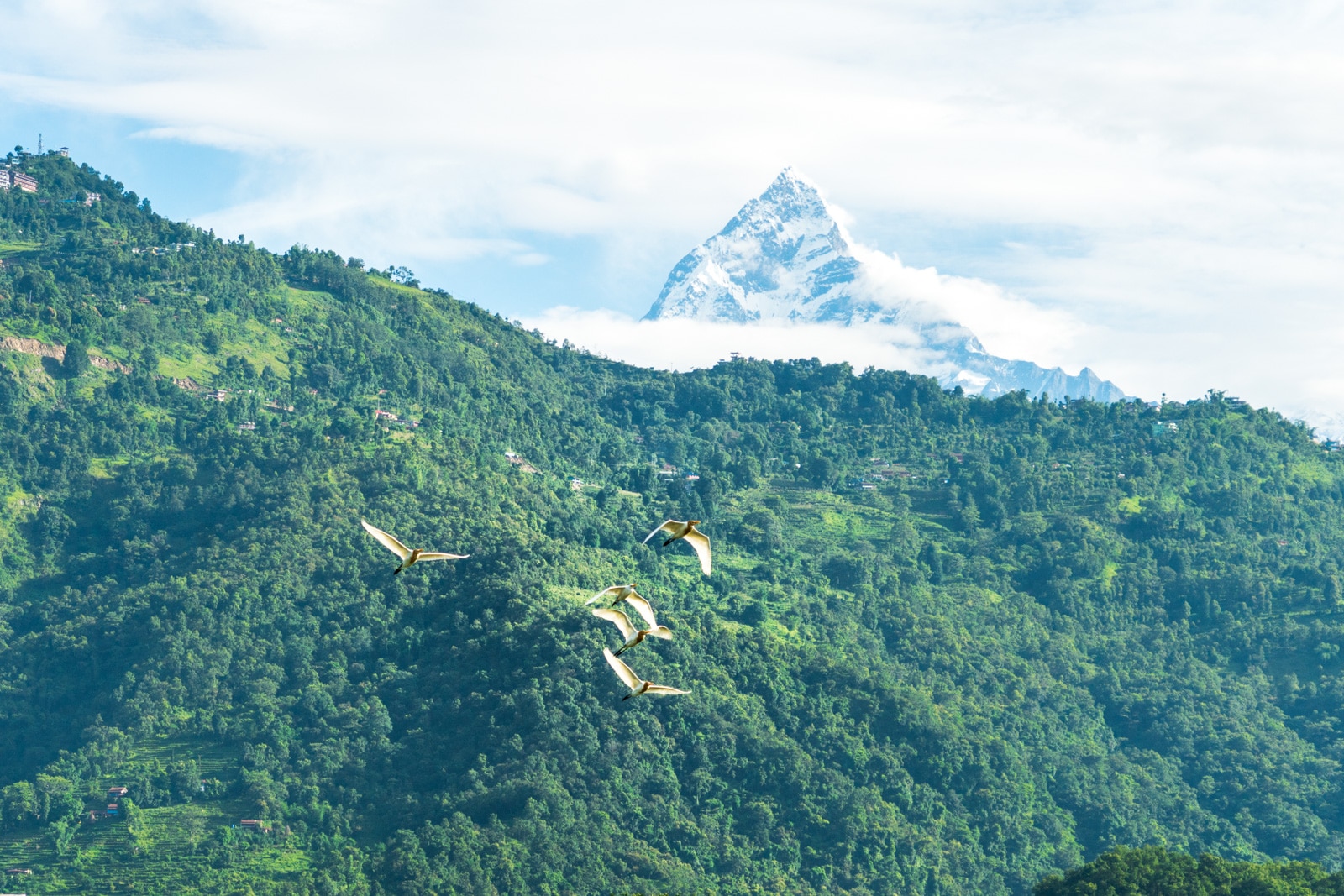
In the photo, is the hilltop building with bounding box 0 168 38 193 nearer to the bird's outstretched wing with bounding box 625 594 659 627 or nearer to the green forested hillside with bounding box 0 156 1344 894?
the green forested hillside with bounding box 0 156 1344 894

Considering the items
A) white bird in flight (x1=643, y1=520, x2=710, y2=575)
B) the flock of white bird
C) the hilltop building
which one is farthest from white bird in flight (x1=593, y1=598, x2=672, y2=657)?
Result: the hilltop building

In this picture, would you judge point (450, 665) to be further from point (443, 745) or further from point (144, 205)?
point (144, 205)

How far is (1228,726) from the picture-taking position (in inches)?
3873

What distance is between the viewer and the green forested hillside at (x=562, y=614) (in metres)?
77.6

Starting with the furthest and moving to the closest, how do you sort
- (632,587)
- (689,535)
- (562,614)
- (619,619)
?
(562,614) → (619,619) → (689,535) → (632,587)

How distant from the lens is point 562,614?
271 ft

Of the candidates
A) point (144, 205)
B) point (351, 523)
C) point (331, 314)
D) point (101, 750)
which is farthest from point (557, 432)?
point (101, 750)

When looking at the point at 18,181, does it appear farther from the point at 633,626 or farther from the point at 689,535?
the point at 689,535


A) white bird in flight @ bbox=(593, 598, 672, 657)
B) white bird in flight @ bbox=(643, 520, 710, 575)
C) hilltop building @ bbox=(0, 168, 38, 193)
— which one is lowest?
white bird in flight @ bbox=(593, 598, 672, 657)

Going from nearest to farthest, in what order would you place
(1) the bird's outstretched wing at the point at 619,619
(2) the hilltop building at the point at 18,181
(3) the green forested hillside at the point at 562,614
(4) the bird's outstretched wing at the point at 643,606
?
(4) the bird's outstretched wing at the point at 643,606
(1) the bird's outstretched wing at the point at 619,619
(3) the green forested hillside at the point at 562,614
(2) the hilltop building at the point at 18,181

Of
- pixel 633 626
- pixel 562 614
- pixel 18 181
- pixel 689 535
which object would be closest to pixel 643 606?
pixel 633 626

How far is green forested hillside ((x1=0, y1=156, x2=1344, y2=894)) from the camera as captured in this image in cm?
7756

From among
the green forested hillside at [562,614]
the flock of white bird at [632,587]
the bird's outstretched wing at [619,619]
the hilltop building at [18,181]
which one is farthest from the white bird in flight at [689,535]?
the hilltop building at [18,181]

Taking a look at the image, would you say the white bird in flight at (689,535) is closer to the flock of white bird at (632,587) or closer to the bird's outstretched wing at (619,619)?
the flock of white bird at (632,587)
